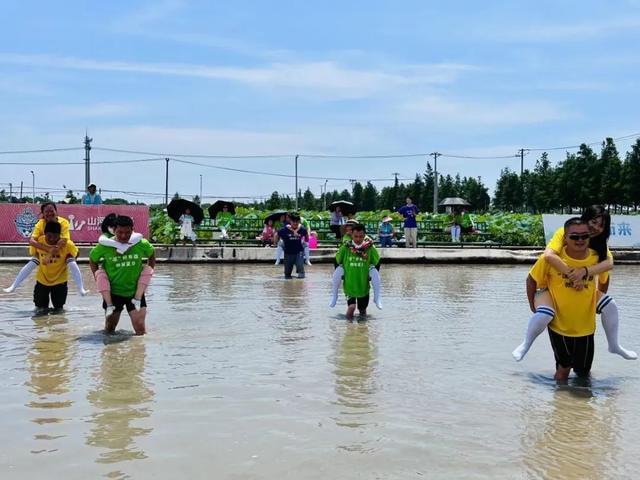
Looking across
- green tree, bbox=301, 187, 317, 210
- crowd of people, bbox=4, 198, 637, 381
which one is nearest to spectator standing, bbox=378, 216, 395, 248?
crowd of people, bbox=4, 198, 637, 381

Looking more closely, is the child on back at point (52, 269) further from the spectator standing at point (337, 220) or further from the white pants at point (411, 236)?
the white pants at point (411, 236)

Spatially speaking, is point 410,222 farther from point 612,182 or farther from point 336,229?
point 612,182

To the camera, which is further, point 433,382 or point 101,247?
point 101,247


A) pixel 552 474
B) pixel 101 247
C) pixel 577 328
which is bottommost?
pixel 552 474

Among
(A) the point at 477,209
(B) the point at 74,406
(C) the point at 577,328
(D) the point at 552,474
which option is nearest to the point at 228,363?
(B) the point at 74,406

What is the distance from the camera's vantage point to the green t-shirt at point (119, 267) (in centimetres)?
855

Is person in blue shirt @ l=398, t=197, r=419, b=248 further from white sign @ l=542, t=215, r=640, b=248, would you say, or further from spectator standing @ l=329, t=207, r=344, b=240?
white sign @ l=542, t=215, r=640, b=248

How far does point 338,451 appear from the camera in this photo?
459 centimetres

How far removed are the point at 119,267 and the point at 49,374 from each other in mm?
2153

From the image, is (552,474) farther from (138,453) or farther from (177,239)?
(177,239)

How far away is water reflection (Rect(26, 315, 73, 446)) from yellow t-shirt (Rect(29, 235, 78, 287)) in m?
1.30

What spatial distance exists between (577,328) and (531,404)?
91 centimetres

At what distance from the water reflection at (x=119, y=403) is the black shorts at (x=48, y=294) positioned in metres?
3.25

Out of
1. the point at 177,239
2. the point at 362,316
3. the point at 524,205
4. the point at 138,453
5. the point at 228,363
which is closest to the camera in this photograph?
the point at 138,453
